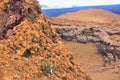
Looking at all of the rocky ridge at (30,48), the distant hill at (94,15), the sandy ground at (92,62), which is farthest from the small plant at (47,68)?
the distant hill at (94,15)

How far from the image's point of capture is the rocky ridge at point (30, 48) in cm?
562

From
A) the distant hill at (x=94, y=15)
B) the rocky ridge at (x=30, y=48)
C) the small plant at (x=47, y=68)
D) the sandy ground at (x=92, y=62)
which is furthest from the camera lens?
the distant hill at (x=94, y=15)

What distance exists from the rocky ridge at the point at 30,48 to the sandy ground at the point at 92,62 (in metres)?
15.4

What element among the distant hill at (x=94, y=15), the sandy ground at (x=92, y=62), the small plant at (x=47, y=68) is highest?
the small plant at (x=47, y=68)

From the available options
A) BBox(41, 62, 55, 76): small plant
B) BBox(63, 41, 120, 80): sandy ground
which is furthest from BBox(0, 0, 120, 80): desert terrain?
BBox(63, 41, 120, 80): sandy ground

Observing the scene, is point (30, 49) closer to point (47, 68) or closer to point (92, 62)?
point (47, 68)

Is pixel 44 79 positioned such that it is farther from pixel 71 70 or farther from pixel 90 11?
pixel 90 11

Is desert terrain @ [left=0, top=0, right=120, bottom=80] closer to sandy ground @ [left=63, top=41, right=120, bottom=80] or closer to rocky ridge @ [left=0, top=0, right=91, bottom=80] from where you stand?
rocky ridge @ [left=0, top=0, right=91, bottom=80]

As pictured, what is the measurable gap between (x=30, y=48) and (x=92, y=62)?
2337cm

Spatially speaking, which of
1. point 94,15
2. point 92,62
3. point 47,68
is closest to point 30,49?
point 47,68

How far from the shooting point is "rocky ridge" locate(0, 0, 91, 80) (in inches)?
221

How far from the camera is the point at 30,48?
603 cm

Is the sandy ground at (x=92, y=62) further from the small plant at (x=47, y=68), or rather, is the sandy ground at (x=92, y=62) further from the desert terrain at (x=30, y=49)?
the small plant at (x=47, y=68)

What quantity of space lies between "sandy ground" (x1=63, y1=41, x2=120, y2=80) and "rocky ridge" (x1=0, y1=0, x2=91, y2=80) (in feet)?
50.6
